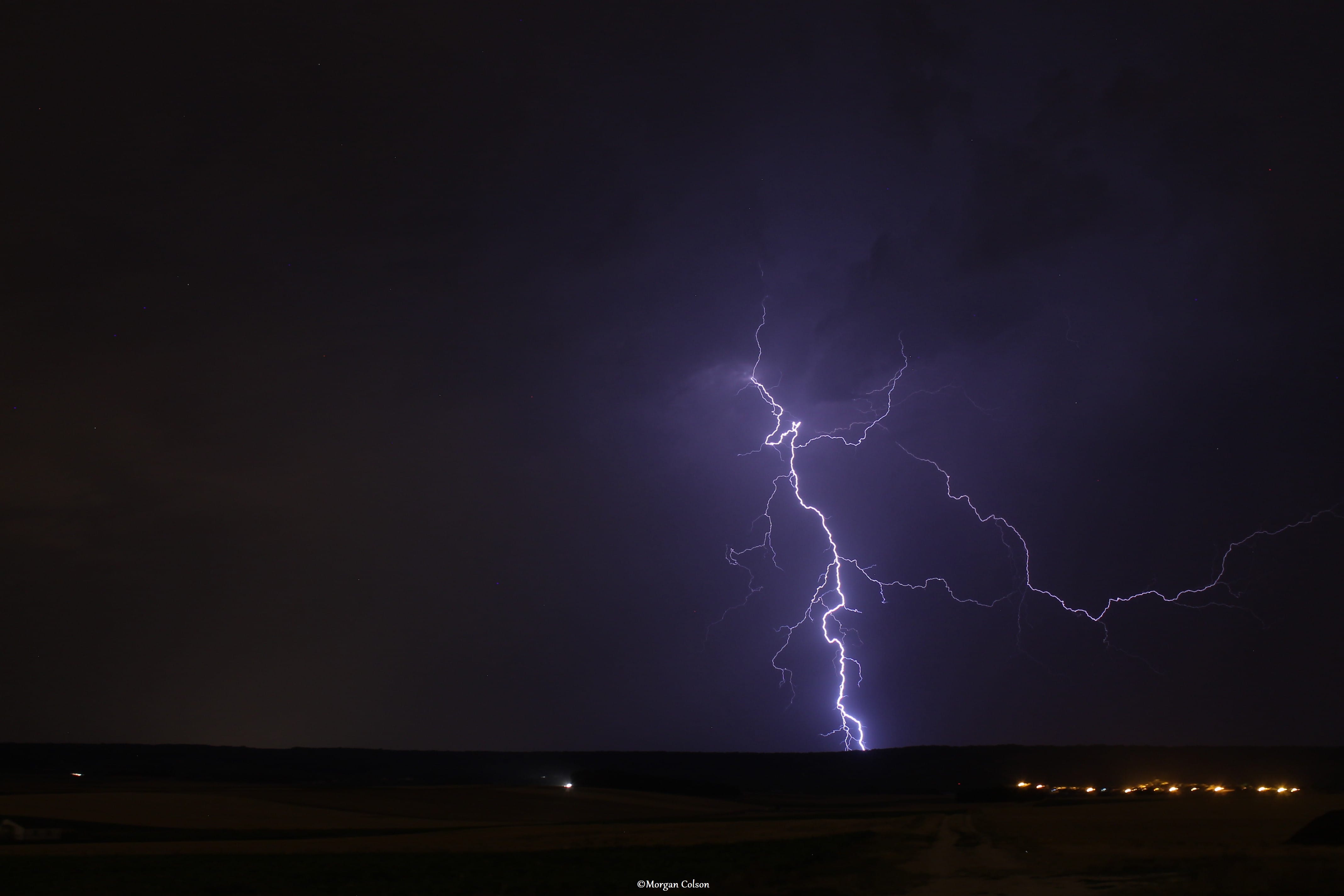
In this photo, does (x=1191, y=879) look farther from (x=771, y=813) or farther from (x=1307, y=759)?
(x=1307, y=759)

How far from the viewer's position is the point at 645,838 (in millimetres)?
24906

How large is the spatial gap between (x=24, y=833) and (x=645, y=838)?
15.8 metres

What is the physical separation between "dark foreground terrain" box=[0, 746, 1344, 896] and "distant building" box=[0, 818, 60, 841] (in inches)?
2.3

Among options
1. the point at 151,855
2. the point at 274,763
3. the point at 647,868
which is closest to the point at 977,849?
the point at 647,868

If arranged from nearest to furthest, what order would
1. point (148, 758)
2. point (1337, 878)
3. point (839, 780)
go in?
point (1337, 878) → point (839, 780) → point (148, 758)

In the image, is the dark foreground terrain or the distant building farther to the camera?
the distant building

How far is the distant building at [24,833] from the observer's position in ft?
75.8

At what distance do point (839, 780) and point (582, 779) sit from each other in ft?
118

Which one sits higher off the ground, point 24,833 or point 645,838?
point 24,833

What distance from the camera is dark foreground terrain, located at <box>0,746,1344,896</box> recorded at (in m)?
14.3

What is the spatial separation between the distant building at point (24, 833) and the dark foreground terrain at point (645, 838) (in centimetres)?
6

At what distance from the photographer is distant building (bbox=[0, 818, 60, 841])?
75.8 feet

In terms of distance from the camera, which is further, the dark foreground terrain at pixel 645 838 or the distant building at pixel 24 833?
the distant building at pixel 24 833

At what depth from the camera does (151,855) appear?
19.7 meters
